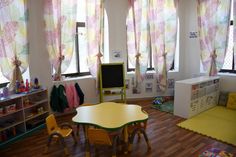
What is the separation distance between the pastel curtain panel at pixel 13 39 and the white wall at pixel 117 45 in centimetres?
19

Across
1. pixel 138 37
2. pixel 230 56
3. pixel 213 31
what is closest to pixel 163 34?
pixel 138 37

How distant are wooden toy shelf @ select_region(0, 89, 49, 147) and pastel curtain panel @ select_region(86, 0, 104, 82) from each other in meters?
1.40

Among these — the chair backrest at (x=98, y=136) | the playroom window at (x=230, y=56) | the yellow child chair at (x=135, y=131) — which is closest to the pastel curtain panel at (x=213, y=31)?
the playroom window at (x=230, y=56)

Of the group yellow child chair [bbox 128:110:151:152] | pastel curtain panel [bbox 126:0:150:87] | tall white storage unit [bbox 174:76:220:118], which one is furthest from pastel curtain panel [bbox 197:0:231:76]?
yellow child chair [bbox 128:110:151:152]

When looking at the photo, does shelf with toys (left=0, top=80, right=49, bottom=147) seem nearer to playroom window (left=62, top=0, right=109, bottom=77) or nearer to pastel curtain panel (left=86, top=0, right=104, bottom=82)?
playroom window (left=62, top=0, right=109, bottom=77)

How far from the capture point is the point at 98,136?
2.50 m

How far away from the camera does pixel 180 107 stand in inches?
168

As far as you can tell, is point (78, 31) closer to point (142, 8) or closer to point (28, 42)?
point (28, 42)

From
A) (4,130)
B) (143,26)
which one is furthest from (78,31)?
(4,130)

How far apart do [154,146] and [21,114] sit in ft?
8.16

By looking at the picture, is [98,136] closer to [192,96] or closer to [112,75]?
[112,75]

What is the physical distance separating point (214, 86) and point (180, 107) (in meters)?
1.24

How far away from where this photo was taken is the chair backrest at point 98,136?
246 cm

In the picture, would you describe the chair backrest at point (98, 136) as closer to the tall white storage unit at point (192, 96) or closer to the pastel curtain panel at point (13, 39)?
the pastel curtain panel at point (13, 39)
